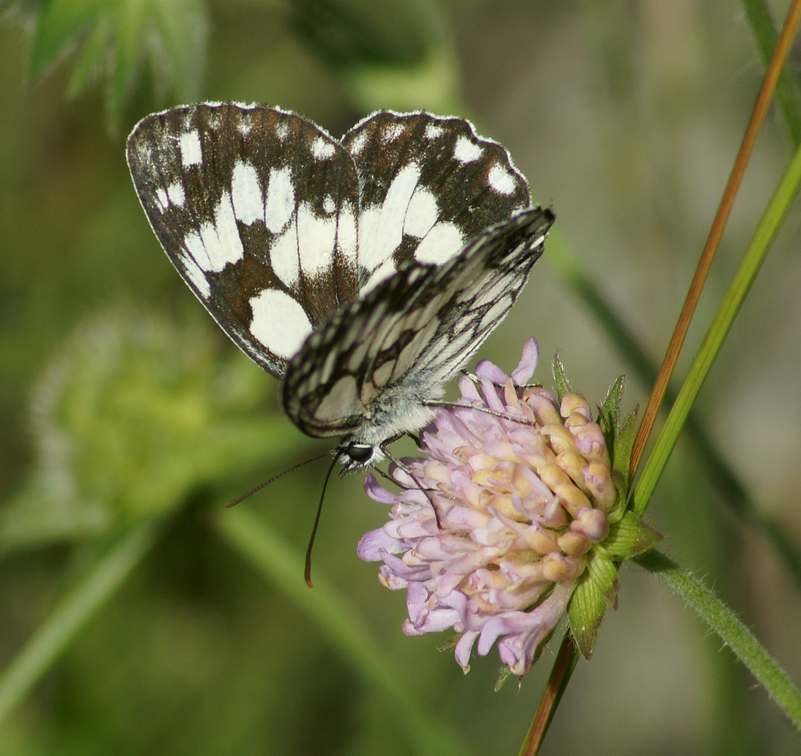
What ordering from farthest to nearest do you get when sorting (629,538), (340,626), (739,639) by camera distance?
(340,626) → (629,538) → (739,639)

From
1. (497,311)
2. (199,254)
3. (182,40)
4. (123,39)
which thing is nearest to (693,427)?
(497,311)

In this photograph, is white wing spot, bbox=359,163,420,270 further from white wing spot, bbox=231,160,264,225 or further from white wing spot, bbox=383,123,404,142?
white wing spot, bbox=231,160,264,225

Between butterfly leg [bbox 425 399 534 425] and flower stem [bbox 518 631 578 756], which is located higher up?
butterfly leg [bbox 425 399 534 425]

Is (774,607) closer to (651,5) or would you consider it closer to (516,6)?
(651,5)

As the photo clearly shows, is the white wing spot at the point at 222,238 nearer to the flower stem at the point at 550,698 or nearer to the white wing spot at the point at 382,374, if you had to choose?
the white wing spot at the point at 382,374

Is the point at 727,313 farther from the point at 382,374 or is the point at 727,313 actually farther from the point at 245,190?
the point at 245,190

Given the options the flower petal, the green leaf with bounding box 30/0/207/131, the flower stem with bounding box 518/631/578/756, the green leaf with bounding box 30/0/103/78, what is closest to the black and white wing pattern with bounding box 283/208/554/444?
the flower petal
